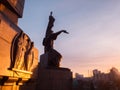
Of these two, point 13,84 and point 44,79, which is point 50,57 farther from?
point 13,84

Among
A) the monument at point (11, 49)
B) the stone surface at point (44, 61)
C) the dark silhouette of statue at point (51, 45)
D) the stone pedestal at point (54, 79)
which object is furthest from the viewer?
the dark silhouette of statue at point (51, 45)

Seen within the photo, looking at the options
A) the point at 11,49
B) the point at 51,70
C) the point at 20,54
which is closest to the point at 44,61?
the point at 51,70

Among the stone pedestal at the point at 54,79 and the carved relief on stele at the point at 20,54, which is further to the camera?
the stone pedestal at the point at 54,79

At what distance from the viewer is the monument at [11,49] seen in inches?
159

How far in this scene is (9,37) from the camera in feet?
14.3

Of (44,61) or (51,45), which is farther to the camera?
(51,45)

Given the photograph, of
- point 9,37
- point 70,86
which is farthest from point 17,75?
point 70,86

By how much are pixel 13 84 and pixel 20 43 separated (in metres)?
1.18

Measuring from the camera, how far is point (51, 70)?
447 inches

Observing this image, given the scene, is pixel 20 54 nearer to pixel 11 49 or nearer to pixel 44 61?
pixel 11 49

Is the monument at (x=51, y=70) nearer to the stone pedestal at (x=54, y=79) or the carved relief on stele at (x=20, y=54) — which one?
→ the stone pedestal at (x=54, y=79)

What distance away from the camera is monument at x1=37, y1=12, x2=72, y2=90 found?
11.0 meters

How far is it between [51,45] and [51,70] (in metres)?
2.01

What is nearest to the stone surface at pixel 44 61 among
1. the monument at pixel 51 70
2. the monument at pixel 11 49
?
the monument at pixel 51 70
